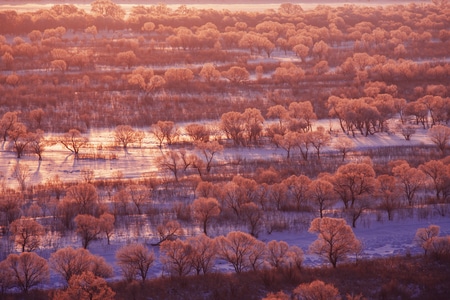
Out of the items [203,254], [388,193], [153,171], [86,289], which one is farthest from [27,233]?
[388,193]

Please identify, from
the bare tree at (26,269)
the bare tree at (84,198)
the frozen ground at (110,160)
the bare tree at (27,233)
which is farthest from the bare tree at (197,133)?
the bare tree at (26,269)

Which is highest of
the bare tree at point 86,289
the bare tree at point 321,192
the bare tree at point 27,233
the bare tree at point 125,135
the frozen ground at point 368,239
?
the bare tree at point 125,135

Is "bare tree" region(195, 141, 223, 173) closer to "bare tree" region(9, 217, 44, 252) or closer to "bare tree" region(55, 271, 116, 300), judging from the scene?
"bare tree" region(9, 217, 44, 252)

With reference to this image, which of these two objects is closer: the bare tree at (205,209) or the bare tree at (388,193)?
the bare tree at (205,209)

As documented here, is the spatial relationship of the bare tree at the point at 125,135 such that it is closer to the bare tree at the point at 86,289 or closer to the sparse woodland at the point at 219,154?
the sparse woodland at the point at 219,154

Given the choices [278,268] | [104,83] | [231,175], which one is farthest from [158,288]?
[104,83]
